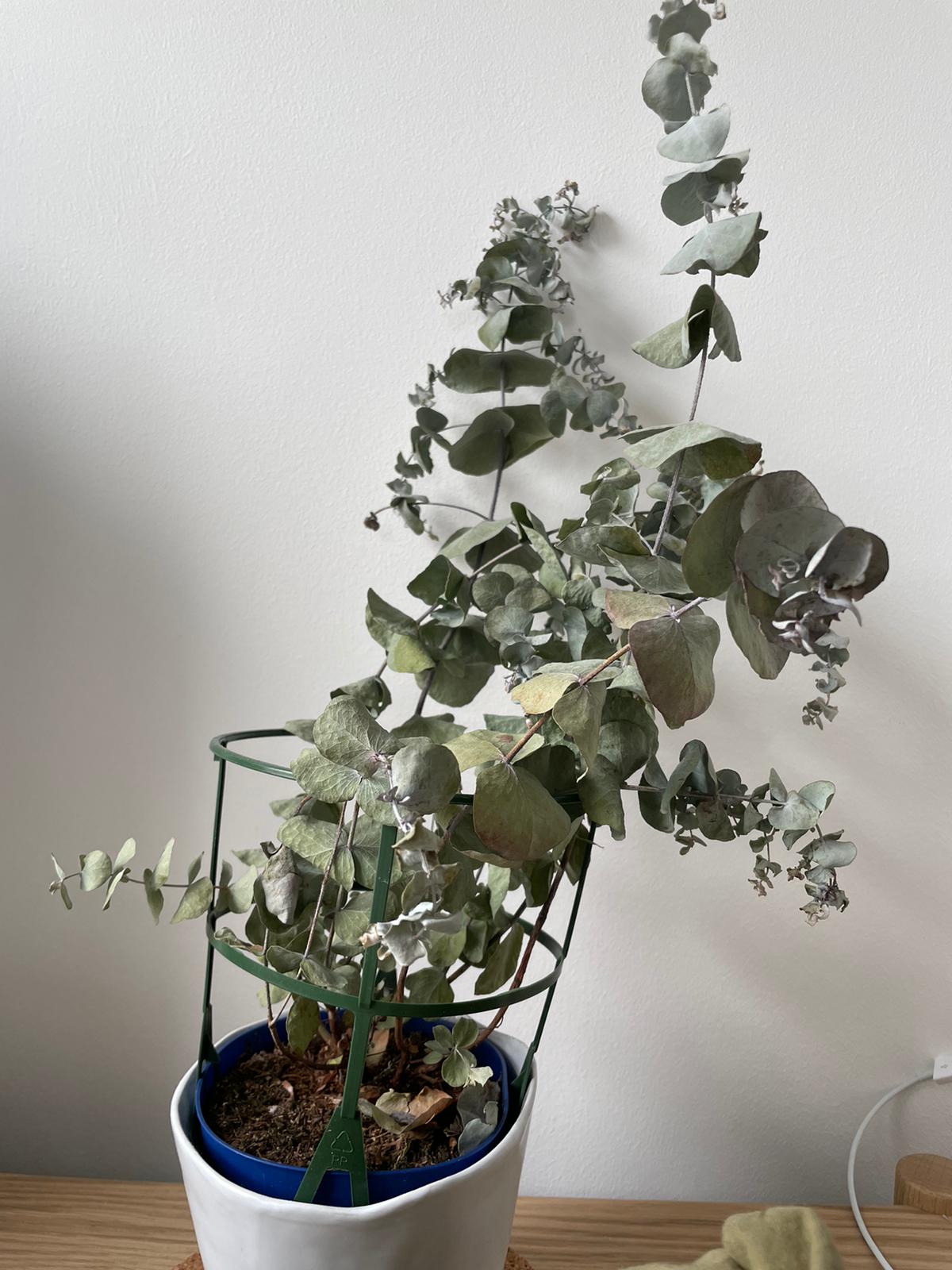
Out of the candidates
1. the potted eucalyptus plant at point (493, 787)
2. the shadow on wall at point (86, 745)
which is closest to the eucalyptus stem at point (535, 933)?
the potted eucalyptus plant at point (493, 787)

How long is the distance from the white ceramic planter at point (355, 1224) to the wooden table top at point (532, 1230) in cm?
20

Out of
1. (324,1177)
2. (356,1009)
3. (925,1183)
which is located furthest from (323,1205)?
(925,1183)

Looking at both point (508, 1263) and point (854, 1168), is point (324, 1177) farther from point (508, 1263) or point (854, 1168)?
point (854, 1168)

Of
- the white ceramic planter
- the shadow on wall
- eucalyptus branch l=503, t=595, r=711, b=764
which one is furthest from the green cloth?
the shadow on wall

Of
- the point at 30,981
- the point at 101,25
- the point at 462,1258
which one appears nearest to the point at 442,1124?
the point at 462,1258

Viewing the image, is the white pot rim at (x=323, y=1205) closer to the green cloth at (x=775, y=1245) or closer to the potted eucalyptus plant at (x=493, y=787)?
the potted eucalyptus plant at (x=493, y=787)

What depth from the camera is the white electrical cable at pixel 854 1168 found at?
710 millimetres

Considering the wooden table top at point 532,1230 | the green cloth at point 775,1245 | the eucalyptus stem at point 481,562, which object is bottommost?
the wooden table top at point 532,1230

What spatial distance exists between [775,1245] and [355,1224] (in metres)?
0.26

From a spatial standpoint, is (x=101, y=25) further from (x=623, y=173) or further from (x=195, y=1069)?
(x=195, y=1069)

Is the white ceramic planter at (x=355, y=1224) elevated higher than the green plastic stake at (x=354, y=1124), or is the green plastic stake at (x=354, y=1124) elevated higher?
the green plastic stake at (x=354, y=1124)

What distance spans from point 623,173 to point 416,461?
0.30 m

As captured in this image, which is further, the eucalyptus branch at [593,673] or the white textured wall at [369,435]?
the white textured wall at [369,435]

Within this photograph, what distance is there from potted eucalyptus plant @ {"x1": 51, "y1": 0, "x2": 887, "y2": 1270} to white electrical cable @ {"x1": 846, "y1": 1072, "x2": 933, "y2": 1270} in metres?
0.36
